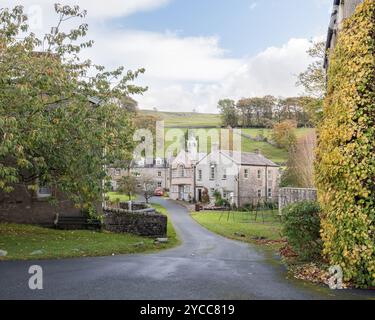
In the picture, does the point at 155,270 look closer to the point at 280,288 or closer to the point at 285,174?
the point at 280,288

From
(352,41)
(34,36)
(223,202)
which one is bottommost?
(223,202)

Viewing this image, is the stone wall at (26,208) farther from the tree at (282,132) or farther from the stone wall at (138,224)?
the tree at (282,132)

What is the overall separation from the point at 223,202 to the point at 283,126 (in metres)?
29.9

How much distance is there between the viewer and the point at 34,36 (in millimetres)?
16391

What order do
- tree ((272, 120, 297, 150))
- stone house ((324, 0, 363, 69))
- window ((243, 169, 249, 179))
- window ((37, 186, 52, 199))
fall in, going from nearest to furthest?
stone house ((324, 0, 363, 69)) < window ((37, 186, 52, 199)) < window ((243, 169, 249, 179)) < tree ((272, 120, 297, 150))

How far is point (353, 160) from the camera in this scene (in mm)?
10000

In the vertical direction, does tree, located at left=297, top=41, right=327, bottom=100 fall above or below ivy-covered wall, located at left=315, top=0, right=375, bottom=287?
above

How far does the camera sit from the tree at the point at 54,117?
516 inches

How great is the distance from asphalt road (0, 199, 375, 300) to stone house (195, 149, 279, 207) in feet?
141

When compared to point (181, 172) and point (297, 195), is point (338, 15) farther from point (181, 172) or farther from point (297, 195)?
point (181, 172)

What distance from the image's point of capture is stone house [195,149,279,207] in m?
58.0

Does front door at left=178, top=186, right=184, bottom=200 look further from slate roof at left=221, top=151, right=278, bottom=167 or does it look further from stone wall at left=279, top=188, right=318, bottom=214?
stone wall at left=279, top=188, right=318, bottom=214

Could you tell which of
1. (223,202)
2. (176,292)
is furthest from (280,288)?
(223,202)

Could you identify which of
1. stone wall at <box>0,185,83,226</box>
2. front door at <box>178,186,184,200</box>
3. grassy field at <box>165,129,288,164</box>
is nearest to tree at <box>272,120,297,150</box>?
grassy field at <box>165,129,288,164</box>
